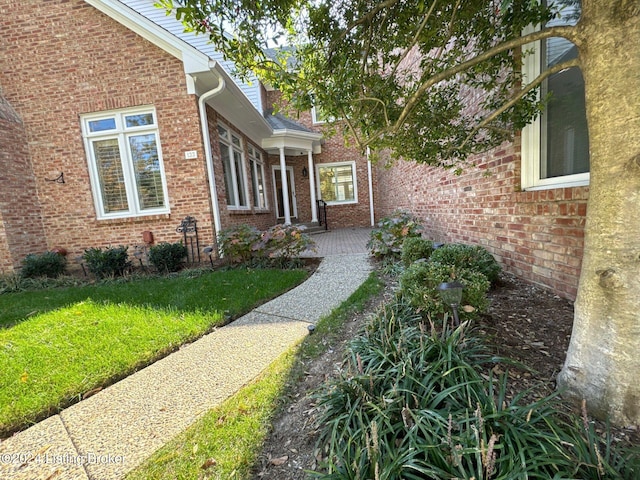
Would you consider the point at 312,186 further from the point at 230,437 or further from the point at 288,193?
the point at 230,437

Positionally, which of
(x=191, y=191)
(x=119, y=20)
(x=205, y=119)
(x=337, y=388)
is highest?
(x=119, y=20)

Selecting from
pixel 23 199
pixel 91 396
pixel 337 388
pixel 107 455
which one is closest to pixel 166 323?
pixel 91 396

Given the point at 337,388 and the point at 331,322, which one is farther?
the point at 331,322

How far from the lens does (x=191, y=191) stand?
5367mm

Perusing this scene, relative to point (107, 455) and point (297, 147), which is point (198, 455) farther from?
point (297, 147)

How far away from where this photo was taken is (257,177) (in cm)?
941

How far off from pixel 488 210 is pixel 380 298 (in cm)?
163

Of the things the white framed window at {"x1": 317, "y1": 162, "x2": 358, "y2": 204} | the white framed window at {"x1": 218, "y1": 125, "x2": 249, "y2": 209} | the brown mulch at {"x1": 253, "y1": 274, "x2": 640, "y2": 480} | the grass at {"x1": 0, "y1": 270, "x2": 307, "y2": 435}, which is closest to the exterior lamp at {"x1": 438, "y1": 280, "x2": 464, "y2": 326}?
the brown mulch at {"x1": 253, "y1": 274, "x2": 640, "y2": 480}

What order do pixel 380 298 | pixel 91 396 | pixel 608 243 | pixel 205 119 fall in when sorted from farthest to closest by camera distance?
pixel 205 119 → pixel 380 298 → pixel 91 396 → pixel 608 243

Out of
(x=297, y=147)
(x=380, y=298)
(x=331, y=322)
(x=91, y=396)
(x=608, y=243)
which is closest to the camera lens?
(x=608, y=243)

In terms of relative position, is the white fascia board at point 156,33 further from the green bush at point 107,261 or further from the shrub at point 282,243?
the green bush at point 107,261

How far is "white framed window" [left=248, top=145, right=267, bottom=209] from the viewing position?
8.95 m

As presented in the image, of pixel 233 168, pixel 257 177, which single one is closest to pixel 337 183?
pixel 257 177

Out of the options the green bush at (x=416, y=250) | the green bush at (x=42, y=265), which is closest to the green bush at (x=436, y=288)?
the green bush at (x=416, y=250)
